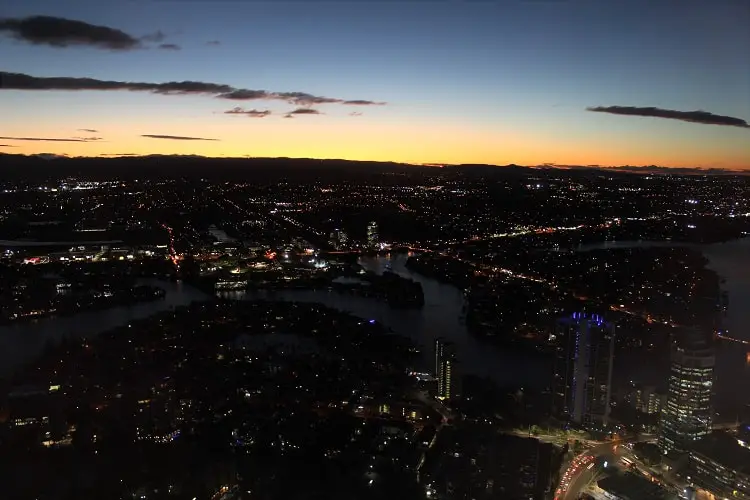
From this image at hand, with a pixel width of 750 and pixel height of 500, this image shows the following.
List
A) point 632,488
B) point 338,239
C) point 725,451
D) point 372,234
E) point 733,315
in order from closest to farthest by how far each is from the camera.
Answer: point 632,488 → point 725,451 → point 733,315 → point 338,239 → point 372,234

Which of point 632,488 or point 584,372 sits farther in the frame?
point 584,372

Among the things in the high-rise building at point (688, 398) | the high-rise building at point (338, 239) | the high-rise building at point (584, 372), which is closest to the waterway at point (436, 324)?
the high-rise building at point (584, 372)

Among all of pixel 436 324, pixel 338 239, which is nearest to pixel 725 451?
pixel 436 324

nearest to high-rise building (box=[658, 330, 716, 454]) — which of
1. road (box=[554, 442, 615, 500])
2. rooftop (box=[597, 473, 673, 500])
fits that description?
road (box=[554, 442, 615, 500])

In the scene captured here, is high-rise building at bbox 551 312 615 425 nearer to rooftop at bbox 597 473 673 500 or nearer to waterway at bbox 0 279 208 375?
rooftop at bbox 597 473 673 500

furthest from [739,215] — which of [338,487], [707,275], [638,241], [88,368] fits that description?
[88,368]

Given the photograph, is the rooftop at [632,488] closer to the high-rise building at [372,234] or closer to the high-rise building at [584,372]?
the high-rise building at [584,372]

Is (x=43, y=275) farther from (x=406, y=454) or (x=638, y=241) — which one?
(x=638, y=241)

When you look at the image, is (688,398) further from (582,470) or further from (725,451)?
(582,470)
